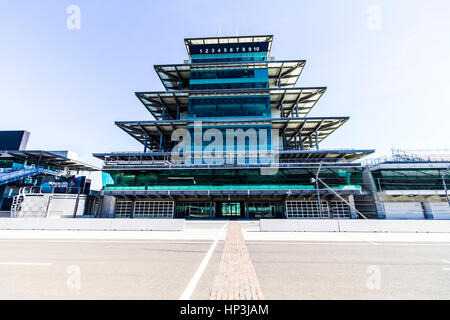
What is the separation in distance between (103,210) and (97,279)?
103ft

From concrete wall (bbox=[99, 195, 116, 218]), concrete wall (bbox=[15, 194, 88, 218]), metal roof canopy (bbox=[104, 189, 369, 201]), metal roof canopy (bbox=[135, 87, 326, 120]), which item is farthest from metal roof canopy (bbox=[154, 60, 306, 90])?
concrete wall (bbox=[15, 194, 88, 218])

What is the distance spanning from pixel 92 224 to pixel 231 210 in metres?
21.6

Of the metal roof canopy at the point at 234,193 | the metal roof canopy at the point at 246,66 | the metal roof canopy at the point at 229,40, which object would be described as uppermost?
the metal roof canopy at the point at 229,40

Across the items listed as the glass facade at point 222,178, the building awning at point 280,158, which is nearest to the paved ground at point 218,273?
the glass facade at point 222,178

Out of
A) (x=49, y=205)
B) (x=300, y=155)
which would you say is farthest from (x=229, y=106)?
(x=49, y=205)

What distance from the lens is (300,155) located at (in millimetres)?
33562

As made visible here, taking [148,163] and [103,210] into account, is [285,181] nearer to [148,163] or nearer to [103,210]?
[148,163]

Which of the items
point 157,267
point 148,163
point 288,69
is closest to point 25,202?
point 148,163

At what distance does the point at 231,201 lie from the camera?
3275cm

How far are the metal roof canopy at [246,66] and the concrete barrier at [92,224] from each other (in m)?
36.5

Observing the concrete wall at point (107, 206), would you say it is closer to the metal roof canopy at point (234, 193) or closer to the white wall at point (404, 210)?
the metal roof canopy at point (234, 193)

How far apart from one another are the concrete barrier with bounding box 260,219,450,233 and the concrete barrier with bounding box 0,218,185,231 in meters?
8.37

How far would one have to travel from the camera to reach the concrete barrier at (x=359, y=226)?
46.4ft

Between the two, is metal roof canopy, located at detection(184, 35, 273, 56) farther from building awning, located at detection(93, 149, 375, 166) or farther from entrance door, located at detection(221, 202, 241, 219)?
entrance door, located at detection(221, 202, 241, 219)
